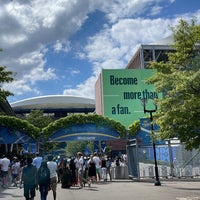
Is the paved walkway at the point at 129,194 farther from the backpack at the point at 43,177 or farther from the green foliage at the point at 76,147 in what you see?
the green foliage at the point at 76,147

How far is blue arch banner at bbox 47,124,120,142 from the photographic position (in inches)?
969

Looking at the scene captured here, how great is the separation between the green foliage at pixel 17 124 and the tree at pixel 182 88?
12.0 meters

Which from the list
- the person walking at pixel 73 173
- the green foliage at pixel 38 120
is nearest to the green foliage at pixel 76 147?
the green foliage at pixel 38 120

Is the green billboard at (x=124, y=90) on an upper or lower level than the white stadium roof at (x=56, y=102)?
lower

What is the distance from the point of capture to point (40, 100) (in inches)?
5133

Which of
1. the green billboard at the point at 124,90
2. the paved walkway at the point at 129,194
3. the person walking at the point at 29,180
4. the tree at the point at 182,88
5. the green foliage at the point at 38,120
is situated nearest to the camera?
the person walking at the point at 29,180

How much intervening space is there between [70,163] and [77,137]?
12.5 feet

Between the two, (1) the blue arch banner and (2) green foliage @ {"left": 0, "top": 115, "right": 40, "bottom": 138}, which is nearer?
(2) green foliage @ {"left": 0, "top": 115, "right": 40, "bottom": 138}

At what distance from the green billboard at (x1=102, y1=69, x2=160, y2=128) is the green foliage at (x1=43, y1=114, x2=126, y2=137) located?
33065mm

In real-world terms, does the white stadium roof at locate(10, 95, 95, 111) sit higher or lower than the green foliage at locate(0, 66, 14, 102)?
higher

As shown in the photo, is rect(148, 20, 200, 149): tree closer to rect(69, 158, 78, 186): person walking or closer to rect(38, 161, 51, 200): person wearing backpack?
rect(38, 161, 51, 200): person wearing backpack

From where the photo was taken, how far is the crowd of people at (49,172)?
36.3 ft

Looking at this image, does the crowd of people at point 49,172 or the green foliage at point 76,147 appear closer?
the crowd of people at point 49,172

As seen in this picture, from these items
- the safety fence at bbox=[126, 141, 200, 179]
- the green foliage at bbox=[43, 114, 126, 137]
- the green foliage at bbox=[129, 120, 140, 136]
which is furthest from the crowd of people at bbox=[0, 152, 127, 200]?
the green foliage at bbox=[129, 120, 140, 136]
